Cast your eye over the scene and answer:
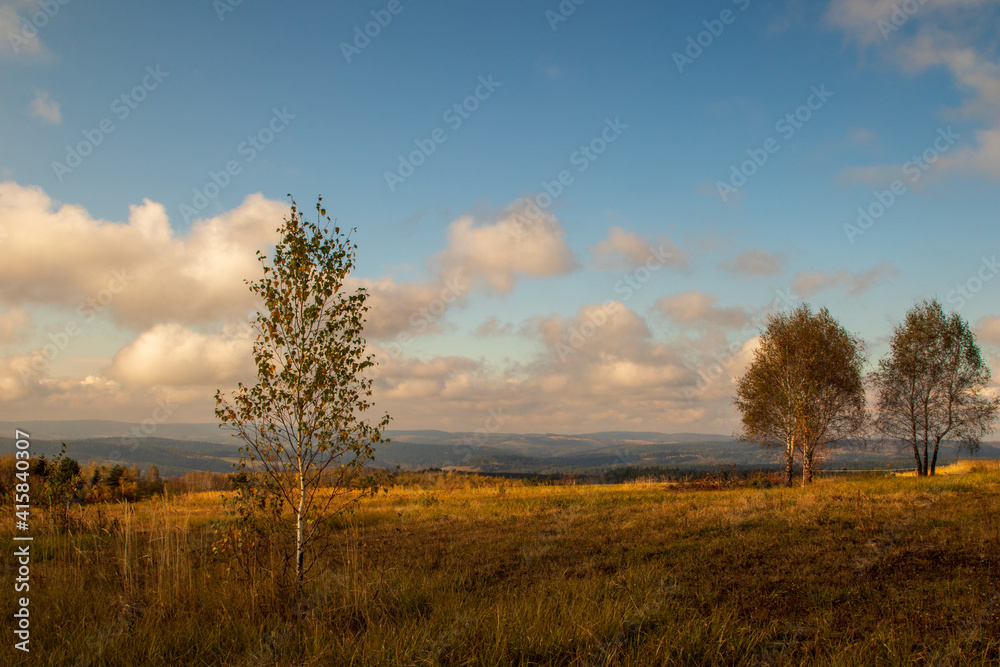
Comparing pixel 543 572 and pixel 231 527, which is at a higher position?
pixel 231 527

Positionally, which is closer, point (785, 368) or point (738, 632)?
point (738, 632)

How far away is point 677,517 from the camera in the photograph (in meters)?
16.7

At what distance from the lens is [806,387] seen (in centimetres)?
3241

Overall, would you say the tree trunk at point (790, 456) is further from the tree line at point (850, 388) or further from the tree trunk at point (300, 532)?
the tree trunk at point (300, 532)

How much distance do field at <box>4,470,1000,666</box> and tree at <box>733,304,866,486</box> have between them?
1886cm

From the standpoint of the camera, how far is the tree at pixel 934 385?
33156mm

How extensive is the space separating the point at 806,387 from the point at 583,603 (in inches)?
1218

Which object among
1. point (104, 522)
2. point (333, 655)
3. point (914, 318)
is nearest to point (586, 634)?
point (333, 655)

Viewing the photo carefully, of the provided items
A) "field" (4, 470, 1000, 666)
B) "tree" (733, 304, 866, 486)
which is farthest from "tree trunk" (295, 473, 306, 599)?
"tree" (733, 304, 866, 486)

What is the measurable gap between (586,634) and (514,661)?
2.81 feet

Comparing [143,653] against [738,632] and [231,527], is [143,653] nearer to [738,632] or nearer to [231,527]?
[231,527]

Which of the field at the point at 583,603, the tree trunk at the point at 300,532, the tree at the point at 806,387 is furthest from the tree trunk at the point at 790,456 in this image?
the tree trunk at the point at 300,532

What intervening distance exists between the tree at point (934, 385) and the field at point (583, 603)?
2394 centimetres

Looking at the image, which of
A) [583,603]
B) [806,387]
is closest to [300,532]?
[583,603]
